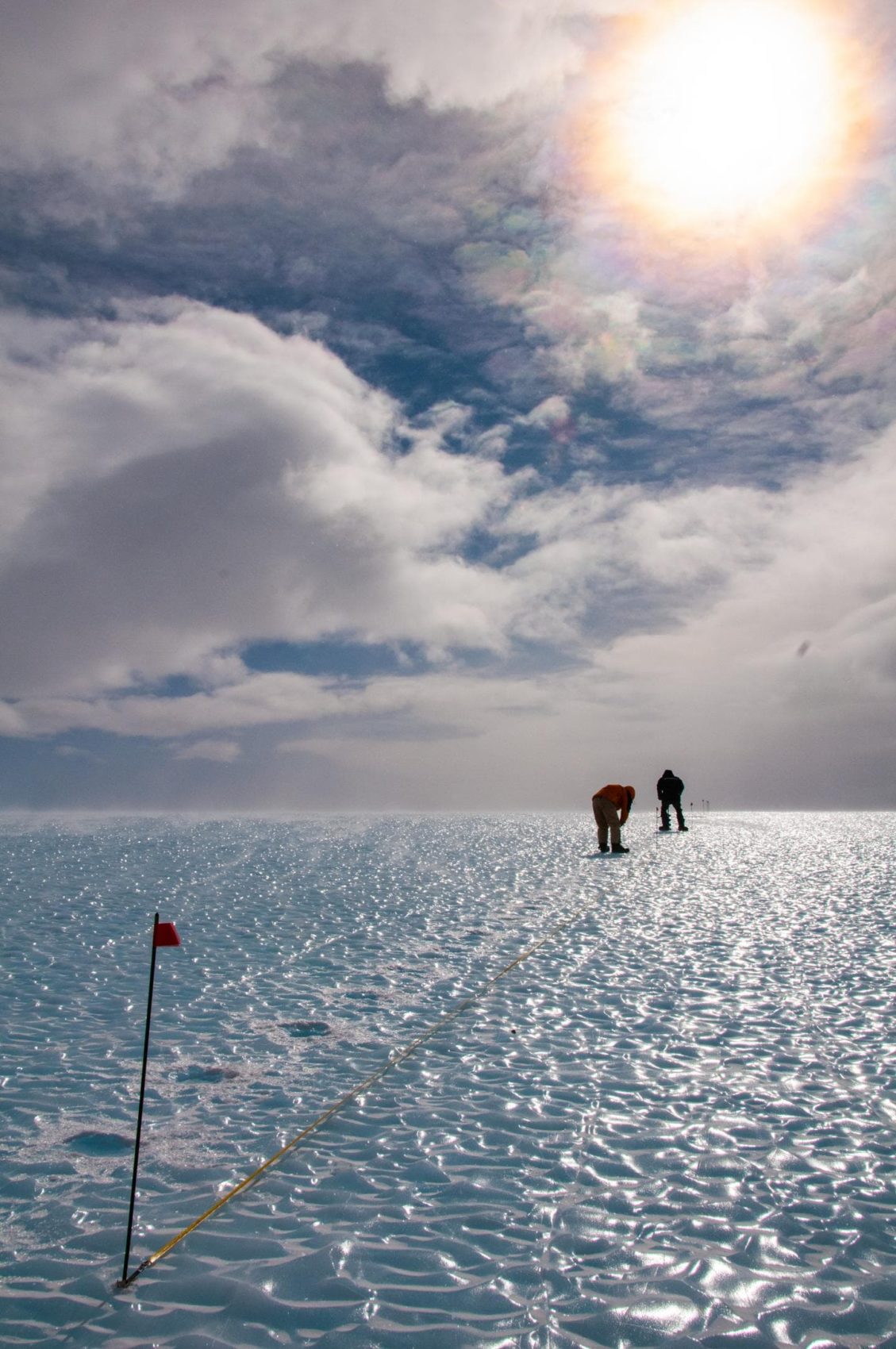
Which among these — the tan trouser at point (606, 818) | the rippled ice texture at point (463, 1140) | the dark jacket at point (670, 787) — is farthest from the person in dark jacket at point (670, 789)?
the rippled ice texture at point (463, 1140)

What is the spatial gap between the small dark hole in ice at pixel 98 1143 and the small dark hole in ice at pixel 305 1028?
292 centimetres

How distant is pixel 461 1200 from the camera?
5.64m

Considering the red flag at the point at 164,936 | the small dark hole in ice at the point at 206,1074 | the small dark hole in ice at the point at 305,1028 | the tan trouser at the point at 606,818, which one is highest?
the tan trouser at the point at 606,818

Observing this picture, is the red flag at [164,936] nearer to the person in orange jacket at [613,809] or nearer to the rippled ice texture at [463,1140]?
the rippled ice texture at [463,1140]

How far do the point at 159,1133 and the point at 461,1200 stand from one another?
2745mm

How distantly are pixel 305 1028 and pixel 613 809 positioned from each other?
25.3 metres

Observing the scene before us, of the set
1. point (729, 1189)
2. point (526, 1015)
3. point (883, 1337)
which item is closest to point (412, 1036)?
Result: point (526, 1015)

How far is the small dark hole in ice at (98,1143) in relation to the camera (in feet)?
21.6

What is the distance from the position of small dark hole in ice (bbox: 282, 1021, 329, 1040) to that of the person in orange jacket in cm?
2431

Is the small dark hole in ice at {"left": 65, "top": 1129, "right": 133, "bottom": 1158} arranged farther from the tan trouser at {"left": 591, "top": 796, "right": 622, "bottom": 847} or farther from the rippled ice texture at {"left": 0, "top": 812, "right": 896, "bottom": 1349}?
the tan trouser at {"left": 591, "top": 796, "right": 622, "bottom": 847}

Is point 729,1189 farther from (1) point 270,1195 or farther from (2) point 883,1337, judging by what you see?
(1) point 270,1195

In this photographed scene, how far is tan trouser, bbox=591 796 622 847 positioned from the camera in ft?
111

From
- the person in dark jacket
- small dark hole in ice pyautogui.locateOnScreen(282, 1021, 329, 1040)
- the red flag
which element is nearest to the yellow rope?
small dark hole in ice pyautogui.locateOnScreen(282, 1021, 329, 1040)

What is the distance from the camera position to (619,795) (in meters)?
33.6
